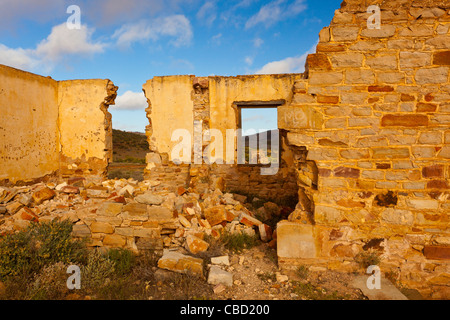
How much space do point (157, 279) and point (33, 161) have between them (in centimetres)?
597

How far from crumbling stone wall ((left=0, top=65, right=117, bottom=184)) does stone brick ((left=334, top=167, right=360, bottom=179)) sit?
20.9 feet

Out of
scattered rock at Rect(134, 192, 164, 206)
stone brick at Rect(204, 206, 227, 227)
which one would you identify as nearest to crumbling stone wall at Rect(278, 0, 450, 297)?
stone brick at Rect(204, 206, 227, 227)

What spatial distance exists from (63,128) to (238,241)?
6663 mm

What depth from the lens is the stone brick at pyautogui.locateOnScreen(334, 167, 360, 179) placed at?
9.77 feet

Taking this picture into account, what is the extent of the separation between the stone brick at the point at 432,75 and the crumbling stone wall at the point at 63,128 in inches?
288

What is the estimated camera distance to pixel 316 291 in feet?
8.98

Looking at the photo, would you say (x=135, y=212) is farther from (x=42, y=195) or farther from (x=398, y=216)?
(x=398, y=216)

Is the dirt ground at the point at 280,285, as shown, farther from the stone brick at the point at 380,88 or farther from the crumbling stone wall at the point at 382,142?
the stone brick at the point at 380,88

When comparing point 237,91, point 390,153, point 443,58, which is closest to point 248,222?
point 390,153

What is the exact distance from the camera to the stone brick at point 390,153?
289cm

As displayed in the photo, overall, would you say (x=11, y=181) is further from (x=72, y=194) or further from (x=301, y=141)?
(x=301, y=141)

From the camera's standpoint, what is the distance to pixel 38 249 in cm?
297
